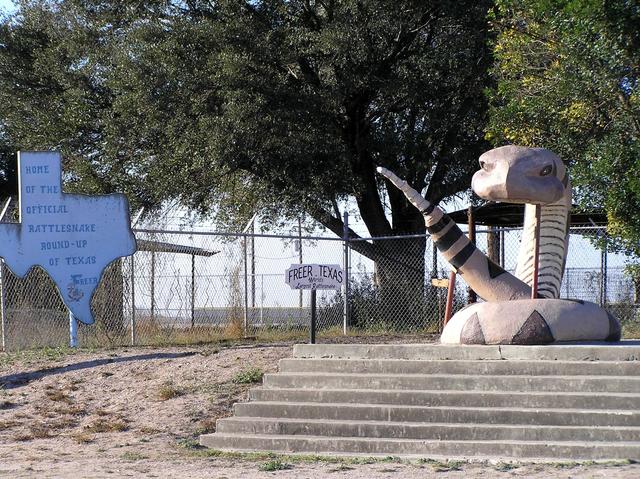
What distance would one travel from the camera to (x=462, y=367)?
10086 millimetres

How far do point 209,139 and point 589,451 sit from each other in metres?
10.9

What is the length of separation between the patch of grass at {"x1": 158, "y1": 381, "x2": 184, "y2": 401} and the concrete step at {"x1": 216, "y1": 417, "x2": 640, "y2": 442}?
148 centimetres

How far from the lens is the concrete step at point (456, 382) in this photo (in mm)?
9383

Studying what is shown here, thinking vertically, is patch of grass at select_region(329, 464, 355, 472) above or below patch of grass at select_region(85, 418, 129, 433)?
below

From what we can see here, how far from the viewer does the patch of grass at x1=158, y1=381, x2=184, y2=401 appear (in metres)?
11.5

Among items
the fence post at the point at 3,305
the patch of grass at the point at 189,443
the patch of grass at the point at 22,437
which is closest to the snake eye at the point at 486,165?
the patch of grass at the point at 189,443

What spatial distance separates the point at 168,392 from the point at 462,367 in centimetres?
352

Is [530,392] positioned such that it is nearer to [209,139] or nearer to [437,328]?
[437,328]

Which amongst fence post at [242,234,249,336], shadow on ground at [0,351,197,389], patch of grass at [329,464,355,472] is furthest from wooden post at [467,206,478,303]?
patch of grass at [329,464,355,472]

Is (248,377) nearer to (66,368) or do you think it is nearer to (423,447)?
(66,368)

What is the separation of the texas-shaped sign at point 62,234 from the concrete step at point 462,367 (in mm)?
4800

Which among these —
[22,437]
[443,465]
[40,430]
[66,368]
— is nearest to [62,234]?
[66,368]

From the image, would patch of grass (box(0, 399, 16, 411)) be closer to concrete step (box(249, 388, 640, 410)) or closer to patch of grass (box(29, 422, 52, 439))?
patch of grass (box(29, 422, 52, 439))

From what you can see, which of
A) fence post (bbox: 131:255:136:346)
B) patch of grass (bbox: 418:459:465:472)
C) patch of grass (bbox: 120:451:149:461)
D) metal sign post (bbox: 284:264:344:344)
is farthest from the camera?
fence post (bbox: 131:255:136:346)
